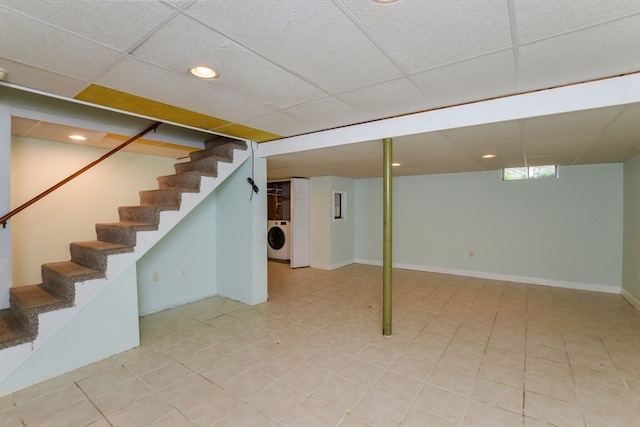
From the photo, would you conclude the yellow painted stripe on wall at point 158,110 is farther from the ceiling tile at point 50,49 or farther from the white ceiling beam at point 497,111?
the white ceiling beam at point 497,111

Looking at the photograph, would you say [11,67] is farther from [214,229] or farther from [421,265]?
[421,265]

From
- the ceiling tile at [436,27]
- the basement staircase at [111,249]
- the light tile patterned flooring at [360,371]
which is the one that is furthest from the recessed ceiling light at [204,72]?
the light tile patterned flooring at [360,371]

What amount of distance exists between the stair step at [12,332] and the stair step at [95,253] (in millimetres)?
616

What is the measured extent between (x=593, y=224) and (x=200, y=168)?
5946mm

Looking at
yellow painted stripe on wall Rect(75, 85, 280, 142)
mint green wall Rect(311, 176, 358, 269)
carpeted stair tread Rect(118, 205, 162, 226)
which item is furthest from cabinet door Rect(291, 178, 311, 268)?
carpeted stair tread Rect(118, 205, 162, 226)

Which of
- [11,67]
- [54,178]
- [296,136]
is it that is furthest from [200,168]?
[11,67]

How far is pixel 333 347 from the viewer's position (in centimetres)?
273

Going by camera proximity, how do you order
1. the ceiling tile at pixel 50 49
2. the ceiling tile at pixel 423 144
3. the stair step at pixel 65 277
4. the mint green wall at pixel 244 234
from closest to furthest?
the ceiling tile at pixel 50 49 < the stair step at pixel 65 277 < the ceiling tile at pixel 423 144 < the mint green wall at pixel 244 234

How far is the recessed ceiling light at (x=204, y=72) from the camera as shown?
183 centimetres

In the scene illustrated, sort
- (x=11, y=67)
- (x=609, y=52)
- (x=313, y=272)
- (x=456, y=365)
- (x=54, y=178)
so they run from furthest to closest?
(x=313, y=272) → (x=54, y=178) → (x=456, y=365) → (x=11, y=67) → (x=609, y=52)

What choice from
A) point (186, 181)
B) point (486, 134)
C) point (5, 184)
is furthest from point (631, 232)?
point (5, 184)

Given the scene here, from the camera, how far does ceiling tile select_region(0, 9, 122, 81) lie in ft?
4.57

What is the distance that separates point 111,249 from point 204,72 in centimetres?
182

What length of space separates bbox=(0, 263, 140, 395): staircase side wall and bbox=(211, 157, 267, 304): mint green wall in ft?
4.62
